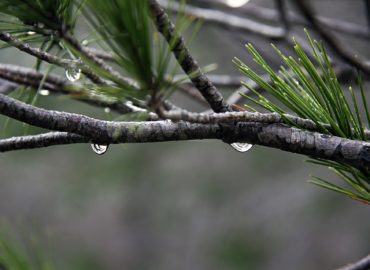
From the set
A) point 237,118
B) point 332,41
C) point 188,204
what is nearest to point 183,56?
point 237,118

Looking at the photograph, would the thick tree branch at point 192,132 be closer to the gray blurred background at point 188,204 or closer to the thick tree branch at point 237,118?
the thick tree branch at point 237,118

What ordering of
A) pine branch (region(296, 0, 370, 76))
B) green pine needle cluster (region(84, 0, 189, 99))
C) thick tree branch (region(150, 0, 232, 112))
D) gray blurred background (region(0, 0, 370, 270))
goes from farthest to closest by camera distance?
1. gray blurred background (region(0, 0, 370, 270))
2. pine branch (region(296, 0, 370, 76))
3. thick tree branch (region(150, 0, 232, 112))
4. green pine needle cluster (region(84, 0, 189, 99))

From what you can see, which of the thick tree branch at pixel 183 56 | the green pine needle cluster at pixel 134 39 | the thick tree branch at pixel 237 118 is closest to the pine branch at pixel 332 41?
the thick tree branch at pixel 237 118

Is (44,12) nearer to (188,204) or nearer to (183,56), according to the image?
(183,56)

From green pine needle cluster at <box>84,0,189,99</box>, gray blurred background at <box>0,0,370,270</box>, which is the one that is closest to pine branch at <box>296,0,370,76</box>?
green pine needle cluster at <box>84,0,189,99</box>

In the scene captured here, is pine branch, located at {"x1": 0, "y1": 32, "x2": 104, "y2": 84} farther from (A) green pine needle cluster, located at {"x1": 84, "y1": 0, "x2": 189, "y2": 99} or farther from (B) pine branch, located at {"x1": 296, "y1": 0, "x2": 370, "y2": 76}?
(B) pine branch, located at {"x1": 296, "y1": 0, "x2": 370, "y2": 76}
